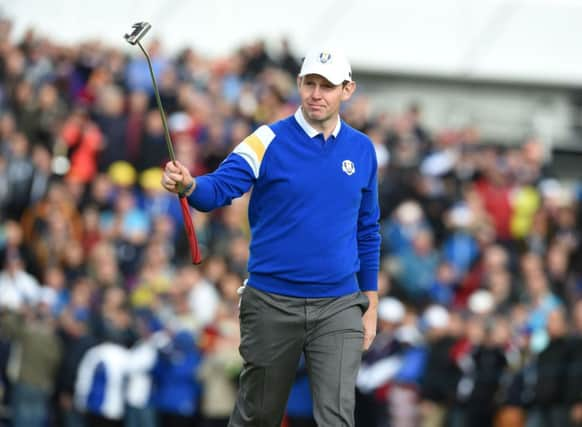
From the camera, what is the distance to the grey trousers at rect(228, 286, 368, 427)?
8438mm

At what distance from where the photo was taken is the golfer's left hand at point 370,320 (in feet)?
29.0

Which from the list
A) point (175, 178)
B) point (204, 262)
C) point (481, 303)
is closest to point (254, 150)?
point (175, 178)

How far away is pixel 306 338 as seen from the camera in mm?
8531

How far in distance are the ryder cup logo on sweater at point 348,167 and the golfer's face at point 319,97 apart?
26 cm

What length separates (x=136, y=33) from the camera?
26.8 ft

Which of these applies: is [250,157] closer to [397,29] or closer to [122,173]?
[122,173]

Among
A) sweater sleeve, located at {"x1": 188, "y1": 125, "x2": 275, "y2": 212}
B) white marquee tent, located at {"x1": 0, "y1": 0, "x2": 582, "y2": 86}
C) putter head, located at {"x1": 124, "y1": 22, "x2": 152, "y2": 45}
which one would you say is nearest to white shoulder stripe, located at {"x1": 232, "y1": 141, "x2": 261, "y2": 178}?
sweater sleeve, located at {"x1": 188, "y1": 125, "x2": 275, "y2": 212}

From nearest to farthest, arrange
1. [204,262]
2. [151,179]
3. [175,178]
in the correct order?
[175,178]
[204,262]
[151,179]

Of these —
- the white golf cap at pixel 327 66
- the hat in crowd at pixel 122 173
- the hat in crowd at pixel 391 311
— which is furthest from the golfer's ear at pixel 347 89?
the hat in crowd at pixel 122 173

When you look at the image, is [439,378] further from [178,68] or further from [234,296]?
[178,68]

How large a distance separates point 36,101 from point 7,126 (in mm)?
814

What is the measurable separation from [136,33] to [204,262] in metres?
8.89

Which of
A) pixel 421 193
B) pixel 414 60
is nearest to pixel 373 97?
pixel 414 60

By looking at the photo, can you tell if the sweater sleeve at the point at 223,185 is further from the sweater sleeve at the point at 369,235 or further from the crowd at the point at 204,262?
the crowd at the point at 204,262
